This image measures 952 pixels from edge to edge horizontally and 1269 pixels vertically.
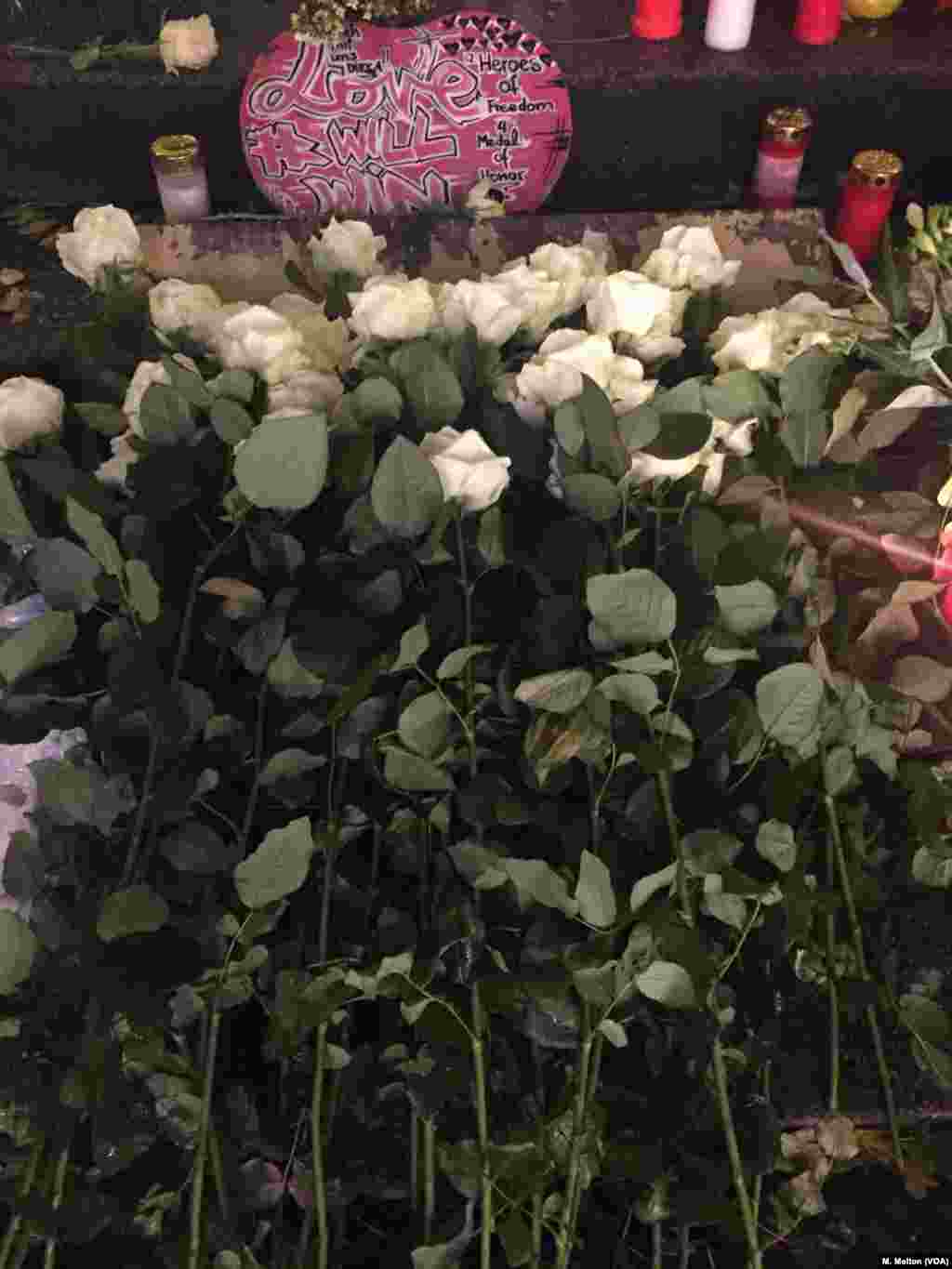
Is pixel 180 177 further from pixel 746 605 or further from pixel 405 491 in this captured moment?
pixel 746 605

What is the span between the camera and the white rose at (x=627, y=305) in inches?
24.1

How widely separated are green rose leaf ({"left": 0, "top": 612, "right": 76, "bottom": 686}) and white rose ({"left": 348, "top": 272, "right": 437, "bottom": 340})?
0.24 meters

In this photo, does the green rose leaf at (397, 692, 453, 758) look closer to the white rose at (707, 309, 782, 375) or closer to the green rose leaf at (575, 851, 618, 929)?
the green rose leaf at (575, 851, 618, 929)

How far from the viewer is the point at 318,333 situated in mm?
629

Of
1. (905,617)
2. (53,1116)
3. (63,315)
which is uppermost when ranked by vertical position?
(905,617)

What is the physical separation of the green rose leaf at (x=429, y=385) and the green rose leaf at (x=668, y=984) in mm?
314

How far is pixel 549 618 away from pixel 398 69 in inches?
42.0

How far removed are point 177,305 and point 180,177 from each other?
56cm

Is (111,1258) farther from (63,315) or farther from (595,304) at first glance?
(63,315)

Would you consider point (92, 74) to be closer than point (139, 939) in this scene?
No

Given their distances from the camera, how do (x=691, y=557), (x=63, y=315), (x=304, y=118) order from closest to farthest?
(x=691, y=557) → (x=304, y=118) → (x=63, y=315)

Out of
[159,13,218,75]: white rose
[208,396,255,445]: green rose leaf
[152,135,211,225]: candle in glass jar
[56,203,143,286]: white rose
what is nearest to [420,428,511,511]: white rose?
[208,396,255,445]: green rose leaf

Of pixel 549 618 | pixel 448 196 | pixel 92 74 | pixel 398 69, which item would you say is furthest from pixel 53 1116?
pixel 92 74

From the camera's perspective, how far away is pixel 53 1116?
42cm
